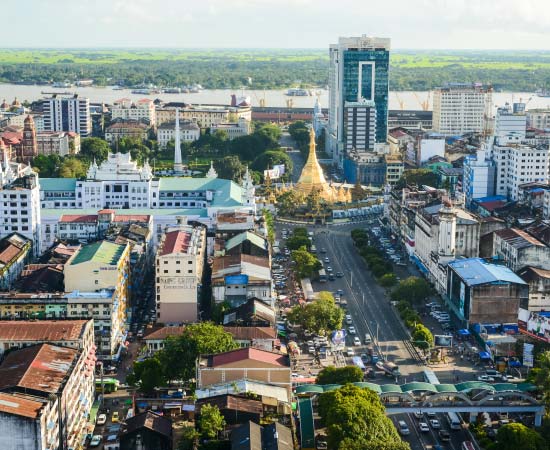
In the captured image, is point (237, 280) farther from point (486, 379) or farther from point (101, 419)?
point (486, 379)

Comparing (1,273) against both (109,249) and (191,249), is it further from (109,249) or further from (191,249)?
(191,249)

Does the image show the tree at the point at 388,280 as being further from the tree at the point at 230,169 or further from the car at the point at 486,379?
the tree at the point at 230,169

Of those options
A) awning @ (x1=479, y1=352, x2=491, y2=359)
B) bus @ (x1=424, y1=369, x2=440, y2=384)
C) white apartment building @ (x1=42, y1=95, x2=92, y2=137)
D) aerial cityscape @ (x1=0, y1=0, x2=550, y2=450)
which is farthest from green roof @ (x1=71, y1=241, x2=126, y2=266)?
white apartment building @ (x1=42, y1=95, x2=92, y2=137)

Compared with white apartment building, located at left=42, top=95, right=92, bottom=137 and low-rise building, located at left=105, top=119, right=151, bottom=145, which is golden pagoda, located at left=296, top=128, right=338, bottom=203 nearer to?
low-rise building, located at left=105, top=119, right=151, bottom=145

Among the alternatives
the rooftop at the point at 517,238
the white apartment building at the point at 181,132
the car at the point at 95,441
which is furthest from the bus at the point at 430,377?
the white apartment building at the point at 181,132

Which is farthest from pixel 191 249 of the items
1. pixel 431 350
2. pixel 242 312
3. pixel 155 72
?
pixel 155 72
